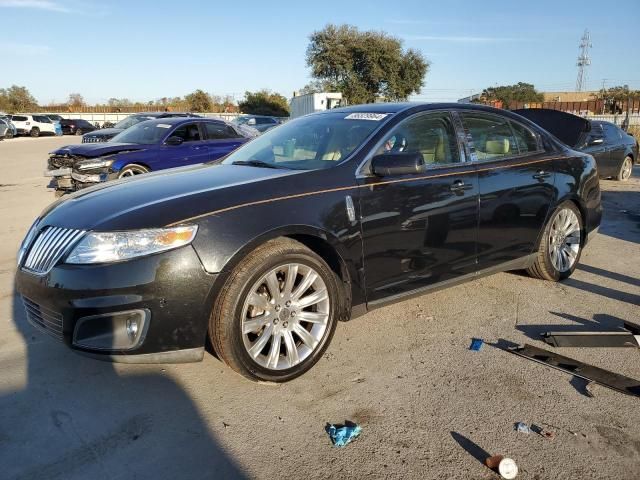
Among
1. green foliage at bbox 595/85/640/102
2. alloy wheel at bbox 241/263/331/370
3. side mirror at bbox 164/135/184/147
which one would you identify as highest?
green foliage at bbox 595/85/640/102

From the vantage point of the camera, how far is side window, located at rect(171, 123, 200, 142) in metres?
9.95

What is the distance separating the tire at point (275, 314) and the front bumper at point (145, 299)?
0.13 metres

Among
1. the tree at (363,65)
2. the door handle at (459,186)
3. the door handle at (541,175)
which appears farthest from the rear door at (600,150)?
the tree at (363,65)

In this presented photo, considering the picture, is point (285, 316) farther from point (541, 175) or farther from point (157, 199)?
point (541, 175)

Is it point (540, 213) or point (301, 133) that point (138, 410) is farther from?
point (540, 213)

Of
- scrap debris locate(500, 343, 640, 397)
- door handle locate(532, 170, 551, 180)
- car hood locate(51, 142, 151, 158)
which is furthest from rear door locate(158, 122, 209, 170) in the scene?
scrap debris locate(500, 343, 640, 397)

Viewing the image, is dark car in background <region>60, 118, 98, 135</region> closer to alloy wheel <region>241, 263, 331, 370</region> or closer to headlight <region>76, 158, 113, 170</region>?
headlight <region>76, 158, 113, 170</region>

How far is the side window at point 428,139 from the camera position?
374cm

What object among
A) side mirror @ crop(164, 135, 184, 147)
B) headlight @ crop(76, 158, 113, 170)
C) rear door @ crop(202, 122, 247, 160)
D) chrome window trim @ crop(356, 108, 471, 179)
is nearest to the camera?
chrome window trim @ crop(356, 108, 471, 179)

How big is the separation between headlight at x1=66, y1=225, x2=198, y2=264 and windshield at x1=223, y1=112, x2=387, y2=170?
1124 mm

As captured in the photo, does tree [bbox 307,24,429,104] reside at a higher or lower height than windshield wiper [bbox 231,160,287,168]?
higher

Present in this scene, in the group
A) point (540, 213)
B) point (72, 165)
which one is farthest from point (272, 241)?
point (72, 165)

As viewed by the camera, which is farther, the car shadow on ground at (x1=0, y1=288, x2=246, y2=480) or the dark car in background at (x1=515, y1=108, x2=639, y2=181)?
the dark car in background at (x1=515, y1=108, x2=639, y2=181)

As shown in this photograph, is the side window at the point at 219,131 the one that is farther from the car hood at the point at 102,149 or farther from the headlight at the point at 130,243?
the headlight at the point at 130,243
